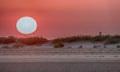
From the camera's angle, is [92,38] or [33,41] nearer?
[92,38]

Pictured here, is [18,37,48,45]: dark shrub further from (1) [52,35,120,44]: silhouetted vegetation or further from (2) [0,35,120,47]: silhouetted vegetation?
(1) [52,35,120,44]: silhouetted vegetation

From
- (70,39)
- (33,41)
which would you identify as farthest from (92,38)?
(33,41)

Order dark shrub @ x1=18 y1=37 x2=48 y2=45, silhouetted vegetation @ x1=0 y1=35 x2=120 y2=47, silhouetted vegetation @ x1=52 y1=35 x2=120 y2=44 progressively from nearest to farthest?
silhouetted vegetation @ x1=52 y1=35 x2=120 y2=44, silhouetted vegetation @ x1=0 y1=35 x2=120 y2=47, dark shrub @ x1=18 y1=37 x2=48 y2=45

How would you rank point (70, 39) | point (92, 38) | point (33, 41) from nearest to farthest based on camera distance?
1. point (92, 38)
2. point (70, 39)
3. point (33, 41)

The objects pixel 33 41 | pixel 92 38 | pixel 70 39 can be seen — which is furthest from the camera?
pixel 33 41

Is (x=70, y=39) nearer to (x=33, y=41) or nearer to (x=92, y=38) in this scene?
(x=92, y=38)

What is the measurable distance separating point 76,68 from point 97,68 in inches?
37.5

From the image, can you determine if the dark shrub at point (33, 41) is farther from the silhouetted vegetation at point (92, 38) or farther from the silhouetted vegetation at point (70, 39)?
the silhouetted vegetation at point (92, 38)

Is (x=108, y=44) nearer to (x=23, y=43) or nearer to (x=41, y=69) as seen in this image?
(x=23, y=43)

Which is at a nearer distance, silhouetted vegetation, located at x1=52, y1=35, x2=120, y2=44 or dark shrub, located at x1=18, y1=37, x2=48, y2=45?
silhouetted vegetation, located at x1=52, y1=35, x2=120, y2=44

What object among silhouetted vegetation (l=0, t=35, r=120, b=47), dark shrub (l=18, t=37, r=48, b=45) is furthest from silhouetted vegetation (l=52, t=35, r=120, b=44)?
dark shrub (l=18, t=37, r=48, b=45)

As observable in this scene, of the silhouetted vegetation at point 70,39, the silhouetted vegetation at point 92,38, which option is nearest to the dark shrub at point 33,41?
the silhouetted vegetation at point 70,39

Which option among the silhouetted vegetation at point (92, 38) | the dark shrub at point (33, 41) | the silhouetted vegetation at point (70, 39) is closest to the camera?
the silhouetted vegetation at point (92, 38)

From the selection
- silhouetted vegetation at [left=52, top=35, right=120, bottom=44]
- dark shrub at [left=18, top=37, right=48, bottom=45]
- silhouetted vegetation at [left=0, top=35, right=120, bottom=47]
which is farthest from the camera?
dark shrub at [left=18, top=37, right=48, bottom=45]
